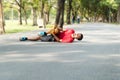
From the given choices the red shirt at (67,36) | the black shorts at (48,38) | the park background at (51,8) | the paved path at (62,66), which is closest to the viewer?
the paved path at (62,66)

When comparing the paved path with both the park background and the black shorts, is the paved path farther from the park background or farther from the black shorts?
the park background

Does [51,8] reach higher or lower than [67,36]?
lower

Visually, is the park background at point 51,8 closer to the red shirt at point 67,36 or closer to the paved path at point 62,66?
the red shirt at point 67,36

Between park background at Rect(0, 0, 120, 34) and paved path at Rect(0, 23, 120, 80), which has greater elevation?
paved path at Rect(0, 23, 120, 80)

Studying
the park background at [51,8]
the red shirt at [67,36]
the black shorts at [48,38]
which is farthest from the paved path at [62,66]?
the park background at [51,8]

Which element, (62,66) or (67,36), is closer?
(62,66)

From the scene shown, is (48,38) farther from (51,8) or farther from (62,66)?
(51,8)

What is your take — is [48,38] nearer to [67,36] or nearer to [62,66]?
[67,36]

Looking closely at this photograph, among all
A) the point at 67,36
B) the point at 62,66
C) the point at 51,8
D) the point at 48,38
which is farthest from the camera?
the point at 51,8

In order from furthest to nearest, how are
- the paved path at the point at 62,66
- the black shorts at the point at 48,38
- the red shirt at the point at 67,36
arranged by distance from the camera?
the black shorts at the point at 48,38 < the red shirt at the point at 67,36 < the paved path at the point at 62,66

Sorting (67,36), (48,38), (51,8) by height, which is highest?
(67,36)

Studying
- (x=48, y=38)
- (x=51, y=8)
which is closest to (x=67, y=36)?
(x=48, y=38)

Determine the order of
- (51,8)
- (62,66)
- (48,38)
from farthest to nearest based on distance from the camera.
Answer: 1. (51,8)
2. (48,38)
3. (62,66)

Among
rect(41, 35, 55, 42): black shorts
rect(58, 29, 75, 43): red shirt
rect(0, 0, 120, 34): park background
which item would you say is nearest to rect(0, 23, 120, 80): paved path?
rect(58, 29, 75, 43): red shirt
